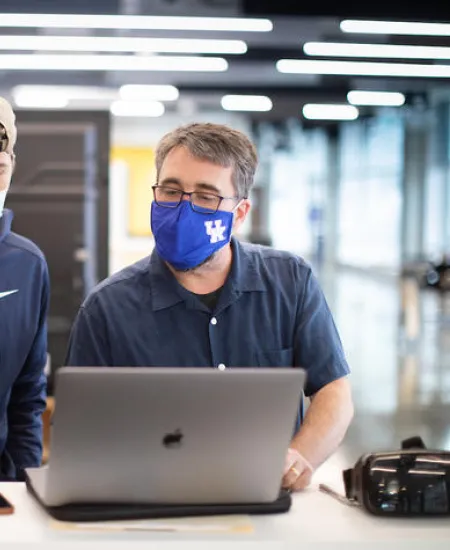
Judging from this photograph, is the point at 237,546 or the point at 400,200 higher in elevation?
the point at 400,200

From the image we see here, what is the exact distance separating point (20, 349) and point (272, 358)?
65 centimetres

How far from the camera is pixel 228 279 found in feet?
7.88

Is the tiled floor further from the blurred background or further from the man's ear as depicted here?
the man's ear

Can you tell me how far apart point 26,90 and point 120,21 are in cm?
621

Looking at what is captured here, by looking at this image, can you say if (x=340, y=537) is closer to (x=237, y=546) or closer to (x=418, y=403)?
(x=237, y=546)

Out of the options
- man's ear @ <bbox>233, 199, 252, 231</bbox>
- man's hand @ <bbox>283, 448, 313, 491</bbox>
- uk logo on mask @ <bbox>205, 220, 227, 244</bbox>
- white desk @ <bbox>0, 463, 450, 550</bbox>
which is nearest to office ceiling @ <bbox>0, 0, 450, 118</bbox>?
man's ear @ <bbox>233, 199, 252, 231</bbox>

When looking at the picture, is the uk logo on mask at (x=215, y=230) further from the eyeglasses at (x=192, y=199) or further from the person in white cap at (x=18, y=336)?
the person in white cap at (x=18, y=336)

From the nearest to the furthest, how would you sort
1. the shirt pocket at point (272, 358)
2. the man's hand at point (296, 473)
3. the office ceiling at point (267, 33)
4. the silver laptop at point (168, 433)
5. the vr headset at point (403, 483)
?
the silver laptop at point (168, 433) < the vr headset at point (403, 483) < the man's hand at point (296, 473) < the shirt pocket at point (272, 358) < the office ceiling at point (267, 33)

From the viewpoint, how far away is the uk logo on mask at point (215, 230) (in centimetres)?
233

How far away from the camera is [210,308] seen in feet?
7.80

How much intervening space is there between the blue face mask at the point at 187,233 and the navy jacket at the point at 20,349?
0.35 meters

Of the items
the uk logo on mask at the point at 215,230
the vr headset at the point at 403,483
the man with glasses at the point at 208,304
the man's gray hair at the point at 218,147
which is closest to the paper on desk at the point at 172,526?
the vr headset at the point at 403,483

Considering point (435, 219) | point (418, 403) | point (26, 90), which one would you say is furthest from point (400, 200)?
point (418, 403)

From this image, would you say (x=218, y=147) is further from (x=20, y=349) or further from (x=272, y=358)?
(x=20, y=349)
